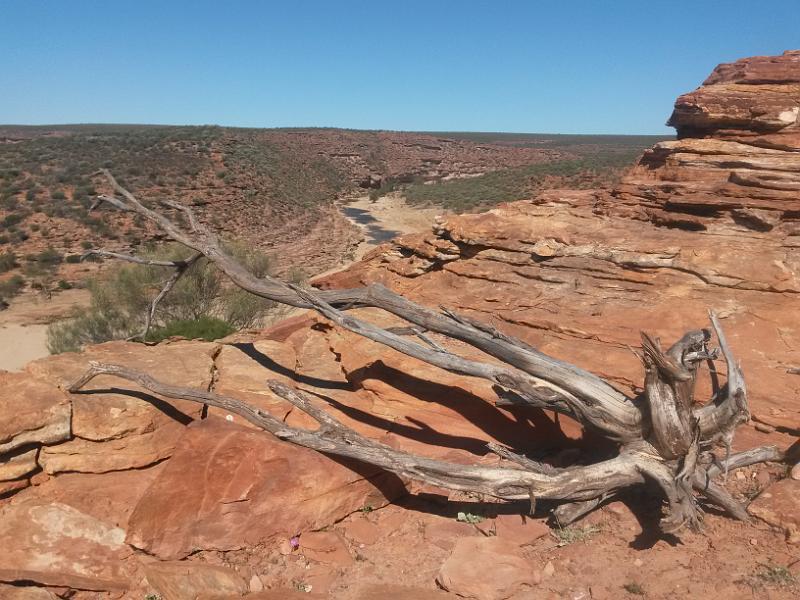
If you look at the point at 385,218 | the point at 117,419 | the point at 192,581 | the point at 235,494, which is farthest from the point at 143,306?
the point at 385,218

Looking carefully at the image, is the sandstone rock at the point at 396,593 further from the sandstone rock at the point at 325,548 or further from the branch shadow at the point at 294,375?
the branch shadow at the point at 294,375

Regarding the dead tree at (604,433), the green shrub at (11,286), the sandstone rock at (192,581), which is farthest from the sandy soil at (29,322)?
the dead tree at (604,433)

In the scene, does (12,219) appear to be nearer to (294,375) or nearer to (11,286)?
(11,286)

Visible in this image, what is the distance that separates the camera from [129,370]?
229 inches

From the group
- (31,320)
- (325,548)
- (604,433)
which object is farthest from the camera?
(31,320)

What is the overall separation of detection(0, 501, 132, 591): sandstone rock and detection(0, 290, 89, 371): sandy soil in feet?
40.3

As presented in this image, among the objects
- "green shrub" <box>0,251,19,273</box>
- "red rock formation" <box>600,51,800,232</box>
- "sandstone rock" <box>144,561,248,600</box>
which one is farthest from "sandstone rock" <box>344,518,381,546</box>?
"green shrub" <box>0,251,19,273</box>

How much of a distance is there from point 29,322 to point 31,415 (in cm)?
1753

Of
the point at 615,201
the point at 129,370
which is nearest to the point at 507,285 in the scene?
the point at 615,201

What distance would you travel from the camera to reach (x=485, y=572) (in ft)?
15.3

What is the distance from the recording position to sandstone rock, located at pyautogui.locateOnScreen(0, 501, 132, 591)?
453 centimetres

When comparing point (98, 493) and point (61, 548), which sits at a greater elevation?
point (98, 493)

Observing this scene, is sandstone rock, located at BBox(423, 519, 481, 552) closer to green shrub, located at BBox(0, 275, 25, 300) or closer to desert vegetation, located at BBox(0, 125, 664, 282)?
green shrub, located at BBox(0, 275, 25, 300)

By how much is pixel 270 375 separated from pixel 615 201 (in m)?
5.97
